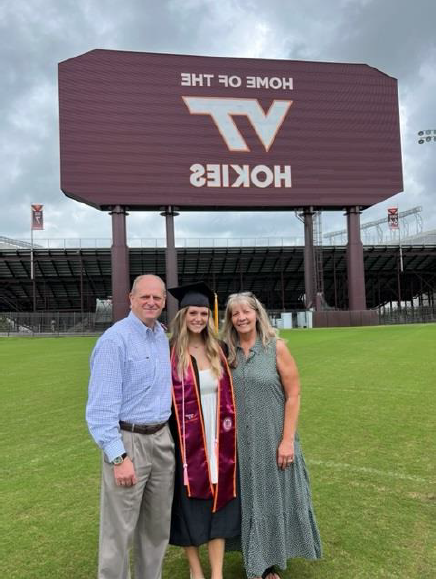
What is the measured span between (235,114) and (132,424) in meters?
34.3

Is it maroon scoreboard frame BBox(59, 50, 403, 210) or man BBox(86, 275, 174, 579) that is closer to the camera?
man BBox(86, 275, 174, 579)

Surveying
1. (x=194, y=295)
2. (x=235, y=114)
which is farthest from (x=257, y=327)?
(x=235, y=114)

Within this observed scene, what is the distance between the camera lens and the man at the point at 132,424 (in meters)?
2.50

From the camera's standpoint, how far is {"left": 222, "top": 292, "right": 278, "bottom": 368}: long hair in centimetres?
299

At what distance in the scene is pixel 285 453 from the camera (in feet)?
9.63

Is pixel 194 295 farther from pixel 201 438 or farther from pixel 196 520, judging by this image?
pixel 196 520

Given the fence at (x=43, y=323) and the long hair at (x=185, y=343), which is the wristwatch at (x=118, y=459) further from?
the fence at (x=43, y=323)

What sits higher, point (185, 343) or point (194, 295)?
point (194, 295)

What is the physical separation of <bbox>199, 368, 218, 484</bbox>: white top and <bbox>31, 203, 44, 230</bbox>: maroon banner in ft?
129

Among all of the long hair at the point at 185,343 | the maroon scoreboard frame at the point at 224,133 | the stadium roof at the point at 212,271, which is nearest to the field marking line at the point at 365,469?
the long hair at the point at 185,343

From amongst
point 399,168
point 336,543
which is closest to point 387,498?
point 336,543

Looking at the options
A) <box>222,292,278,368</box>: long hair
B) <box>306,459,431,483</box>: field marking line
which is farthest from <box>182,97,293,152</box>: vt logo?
<box>222,292,278,368</box>: long hair

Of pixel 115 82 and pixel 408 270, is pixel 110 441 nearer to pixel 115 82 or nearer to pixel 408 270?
pixel 115 82

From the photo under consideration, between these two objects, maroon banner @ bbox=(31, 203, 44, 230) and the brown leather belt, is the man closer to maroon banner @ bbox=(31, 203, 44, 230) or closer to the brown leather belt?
the brown leather belt
